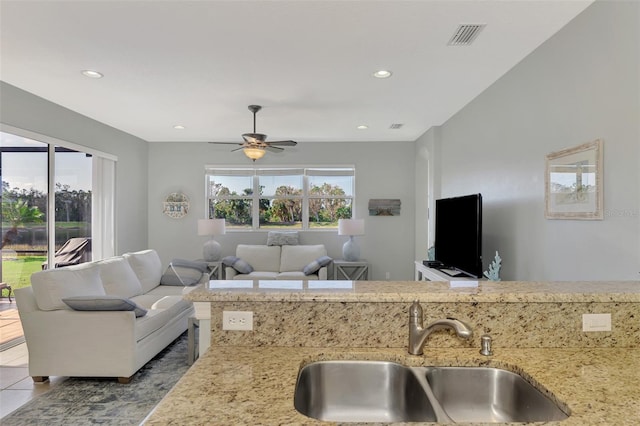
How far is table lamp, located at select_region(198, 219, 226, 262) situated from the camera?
19.6ft

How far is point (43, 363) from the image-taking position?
9.75 ft

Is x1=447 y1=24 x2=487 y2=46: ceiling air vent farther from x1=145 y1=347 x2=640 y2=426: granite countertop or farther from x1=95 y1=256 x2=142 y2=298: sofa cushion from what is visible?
x1=95 y1=256 x2=142 y2=298: sofa cushion

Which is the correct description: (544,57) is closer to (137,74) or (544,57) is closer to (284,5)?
(284,5)

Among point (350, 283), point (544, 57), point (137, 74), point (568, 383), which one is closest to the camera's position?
point (568, 383)

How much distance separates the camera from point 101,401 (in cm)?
273

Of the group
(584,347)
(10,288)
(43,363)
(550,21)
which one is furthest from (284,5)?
(10,288)

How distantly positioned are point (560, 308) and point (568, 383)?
33 cm

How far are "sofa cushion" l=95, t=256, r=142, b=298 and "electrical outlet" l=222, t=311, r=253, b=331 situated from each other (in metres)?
3.02

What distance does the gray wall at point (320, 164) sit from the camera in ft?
21.4

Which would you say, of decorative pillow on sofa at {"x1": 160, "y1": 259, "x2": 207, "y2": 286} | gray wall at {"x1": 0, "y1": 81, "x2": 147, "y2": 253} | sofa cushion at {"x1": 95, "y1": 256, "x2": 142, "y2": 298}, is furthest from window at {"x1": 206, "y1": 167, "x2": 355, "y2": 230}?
sofa cushion at {"x1": 95, "y1": 256, "x2": 142, "y2": 298}

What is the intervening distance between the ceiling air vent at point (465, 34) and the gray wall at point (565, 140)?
1.87 ft

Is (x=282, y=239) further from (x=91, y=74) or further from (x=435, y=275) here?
(x=91, y=74)

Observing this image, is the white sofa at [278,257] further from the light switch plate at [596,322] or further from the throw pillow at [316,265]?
Answer: the light switch plate at [596,322]

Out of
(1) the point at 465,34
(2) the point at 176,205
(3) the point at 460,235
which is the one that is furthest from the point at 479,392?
(2) the point at 176,205
